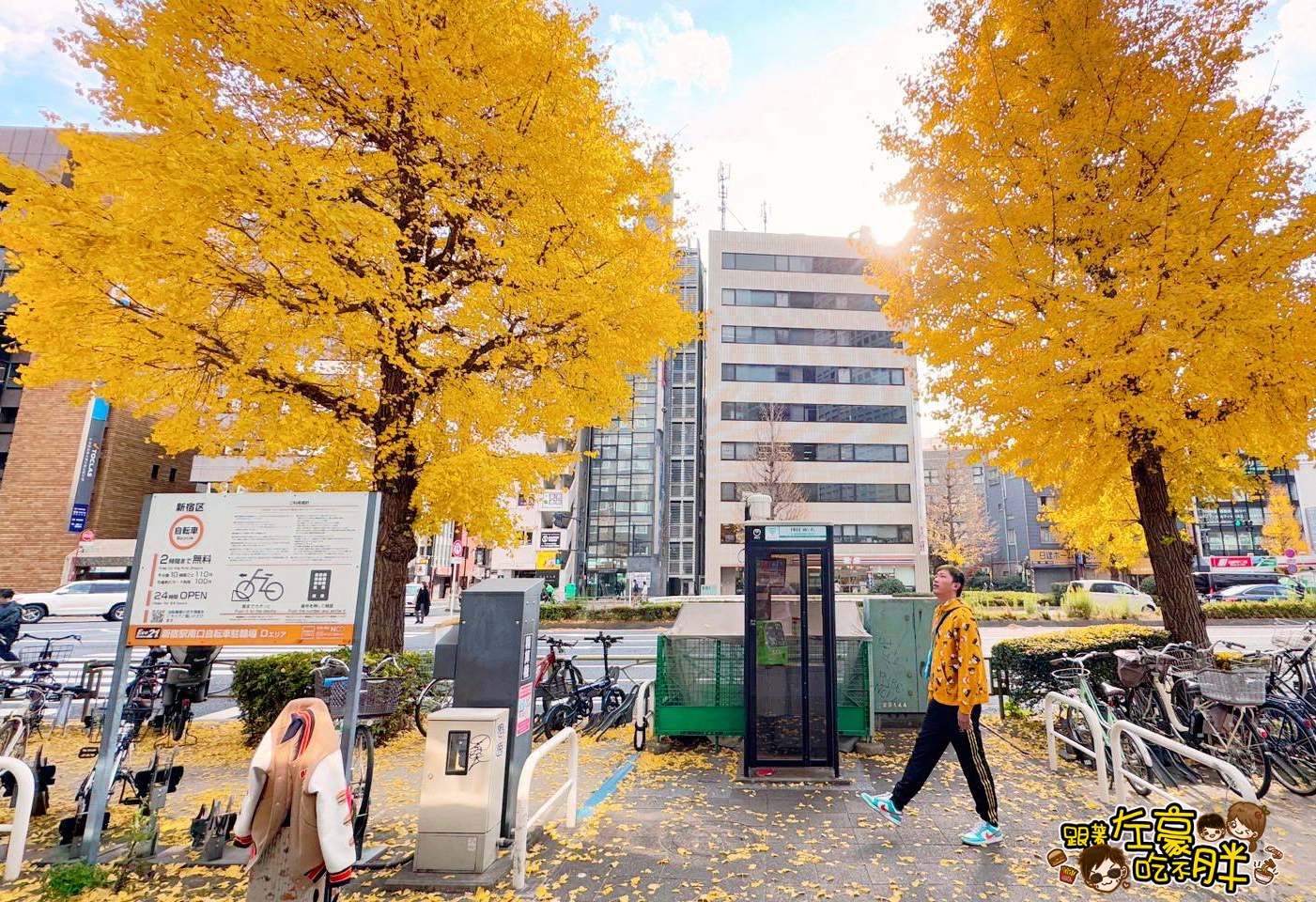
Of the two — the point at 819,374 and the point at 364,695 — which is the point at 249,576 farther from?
the point at 819,374

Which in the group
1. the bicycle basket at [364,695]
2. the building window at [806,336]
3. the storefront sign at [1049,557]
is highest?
the building window at [806,336]

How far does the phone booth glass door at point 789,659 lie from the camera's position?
598 centimetres

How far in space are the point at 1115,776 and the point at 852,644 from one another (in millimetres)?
2551

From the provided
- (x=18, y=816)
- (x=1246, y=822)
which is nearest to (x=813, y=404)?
(x=1246, y=822)

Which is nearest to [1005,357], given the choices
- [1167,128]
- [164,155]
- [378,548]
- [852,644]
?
[1167,128]

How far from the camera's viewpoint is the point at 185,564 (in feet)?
14.9

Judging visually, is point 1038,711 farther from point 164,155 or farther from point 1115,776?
point 164,155

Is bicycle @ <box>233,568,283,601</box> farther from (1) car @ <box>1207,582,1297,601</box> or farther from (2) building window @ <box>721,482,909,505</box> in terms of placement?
(1) car @ <box>1207,582,1297,601</box>

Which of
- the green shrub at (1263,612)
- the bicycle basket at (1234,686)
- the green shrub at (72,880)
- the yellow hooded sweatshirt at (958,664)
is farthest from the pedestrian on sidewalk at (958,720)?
the green shrub at (1263,612)

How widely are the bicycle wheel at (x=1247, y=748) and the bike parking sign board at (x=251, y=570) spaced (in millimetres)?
7896

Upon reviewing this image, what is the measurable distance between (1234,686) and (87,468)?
48.5 m

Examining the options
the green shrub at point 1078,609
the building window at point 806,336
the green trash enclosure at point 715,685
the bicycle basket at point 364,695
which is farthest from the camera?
the building window at point 806,336

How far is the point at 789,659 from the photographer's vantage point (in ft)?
20.8

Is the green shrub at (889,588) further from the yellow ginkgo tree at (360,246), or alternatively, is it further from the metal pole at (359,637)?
the metal pole at (359,637)
